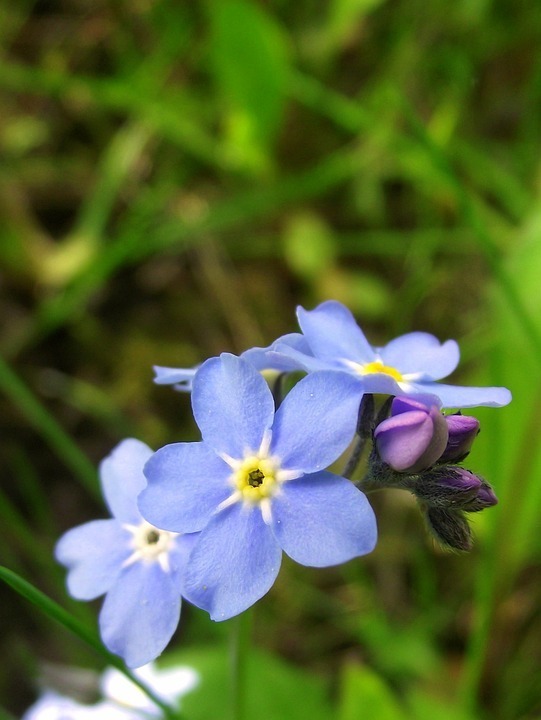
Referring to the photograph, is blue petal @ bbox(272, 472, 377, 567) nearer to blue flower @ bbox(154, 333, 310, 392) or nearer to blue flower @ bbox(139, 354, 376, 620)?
blue flower @ bbox(139, 354, 376, 620)

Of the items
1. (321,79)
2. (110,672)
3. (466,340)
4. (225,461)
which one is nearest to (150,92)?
(321,79)

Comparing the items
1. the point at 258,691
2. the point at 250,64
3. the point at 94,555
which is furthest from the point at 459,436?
the point at 250,64

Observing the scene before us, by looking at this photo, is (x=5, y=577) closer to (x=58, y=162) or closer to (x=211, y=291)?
(x=211, y=291)

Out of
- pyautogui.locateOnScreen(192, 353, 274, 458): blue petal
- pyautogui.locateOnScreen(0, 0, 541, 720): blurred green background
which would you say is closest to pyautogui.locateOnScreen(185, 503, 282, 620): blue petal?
pyautogui.locateOnScreen(192, 353, 274, 458): blue petal

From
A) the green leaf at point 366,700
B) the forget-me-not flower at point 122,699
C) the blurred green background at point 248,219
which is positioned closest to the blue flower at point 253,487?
the forget-me-not flower at point 122,699

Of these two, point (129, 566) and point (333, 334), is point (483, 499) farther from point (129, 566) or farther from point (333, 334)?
point (129, 566)

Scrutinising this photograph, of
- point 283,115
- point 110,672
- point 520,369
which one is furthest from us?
point 283,115
